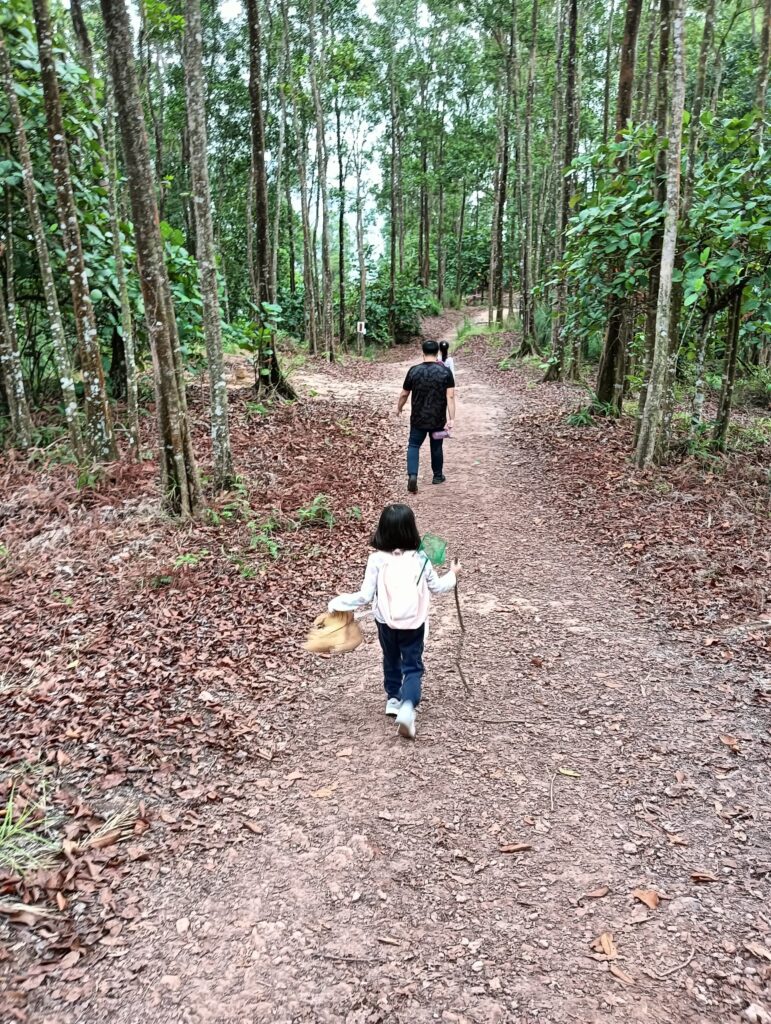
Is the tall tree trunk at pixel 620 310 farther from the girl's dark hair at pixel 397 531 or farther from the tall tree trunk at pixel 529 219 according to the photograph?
the tall tree trunk at pixel 529 219

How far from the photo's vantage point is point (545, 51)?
73.7ft

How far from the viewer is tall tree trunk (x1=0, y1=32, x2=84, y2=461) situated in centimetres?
719

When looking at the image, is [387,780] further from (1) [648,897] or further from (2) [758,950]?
(2) [758,950]

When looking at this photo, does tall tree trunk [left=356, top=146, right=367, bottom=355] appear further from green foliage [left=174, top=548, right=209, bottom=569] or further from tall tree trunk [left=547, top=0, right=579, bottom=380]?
green foliage [left=174, top=548, right=209, bottom=569]

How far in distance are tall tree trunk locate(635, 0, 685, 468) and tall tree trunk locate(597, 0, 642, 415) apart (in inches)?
80.4

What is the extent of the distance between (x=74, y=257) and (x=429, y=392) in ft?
14.0

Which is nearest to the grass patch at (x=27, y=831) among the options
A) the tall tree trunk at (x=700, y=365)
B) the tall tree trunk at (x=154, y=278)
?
the tall tree trunk at (x=154, y=278)

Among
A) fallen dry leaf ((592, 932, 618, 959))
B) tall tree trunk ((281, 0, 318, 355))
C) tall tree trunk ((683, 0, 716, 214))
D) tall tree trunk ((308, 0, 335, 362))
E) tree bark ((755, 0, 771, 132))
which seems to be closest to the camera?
fallen dry leaf ((592, 932, 618, 959))

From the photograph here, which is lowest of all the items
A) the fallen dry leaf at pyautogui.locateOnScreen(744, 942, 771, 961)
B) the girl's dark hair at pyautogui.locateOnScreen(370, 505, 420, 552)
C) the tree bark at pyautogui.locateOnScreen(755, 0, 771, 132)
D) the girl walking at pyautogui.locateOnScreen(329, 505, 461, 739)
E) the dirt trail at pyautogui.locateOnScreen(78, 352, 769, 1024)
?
the dirt trail at pyautogui.locateOnScreen(78, 352, 769, 1024)

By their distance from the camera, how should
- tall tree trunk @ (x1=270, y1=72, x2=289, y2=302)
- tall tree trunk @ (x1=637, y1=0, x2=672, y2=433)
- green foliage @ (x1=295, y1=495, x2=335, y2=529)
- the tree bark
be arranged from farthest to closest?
tall tree trunk @ (x1=270, y1=72, x2=289, y2=302) → the tree bark → tall tree trunk @ (x1=637, y1=0, x2=672, y2=433) → green foliage @ (x1=295, y1=495, x2=335, y2=529)

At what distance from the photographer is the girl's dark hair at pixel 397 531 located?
12.7 feet

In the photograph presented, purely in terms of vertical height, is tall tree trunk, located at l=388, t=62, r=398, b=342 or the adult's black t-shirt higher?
tall tree trunk, located at l=388, t=62, r=398, b=342

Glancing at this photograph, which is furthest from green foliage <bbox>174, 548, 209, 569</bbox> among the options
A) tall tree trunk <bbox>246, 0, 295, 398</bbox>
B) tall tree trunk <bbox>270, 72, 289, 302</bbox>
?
tall tree trunk <bbox>270, 72, 289, 302</bbox>

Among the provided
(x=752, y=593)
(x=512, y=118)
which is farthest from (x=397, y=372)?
(x=752, y=593)
